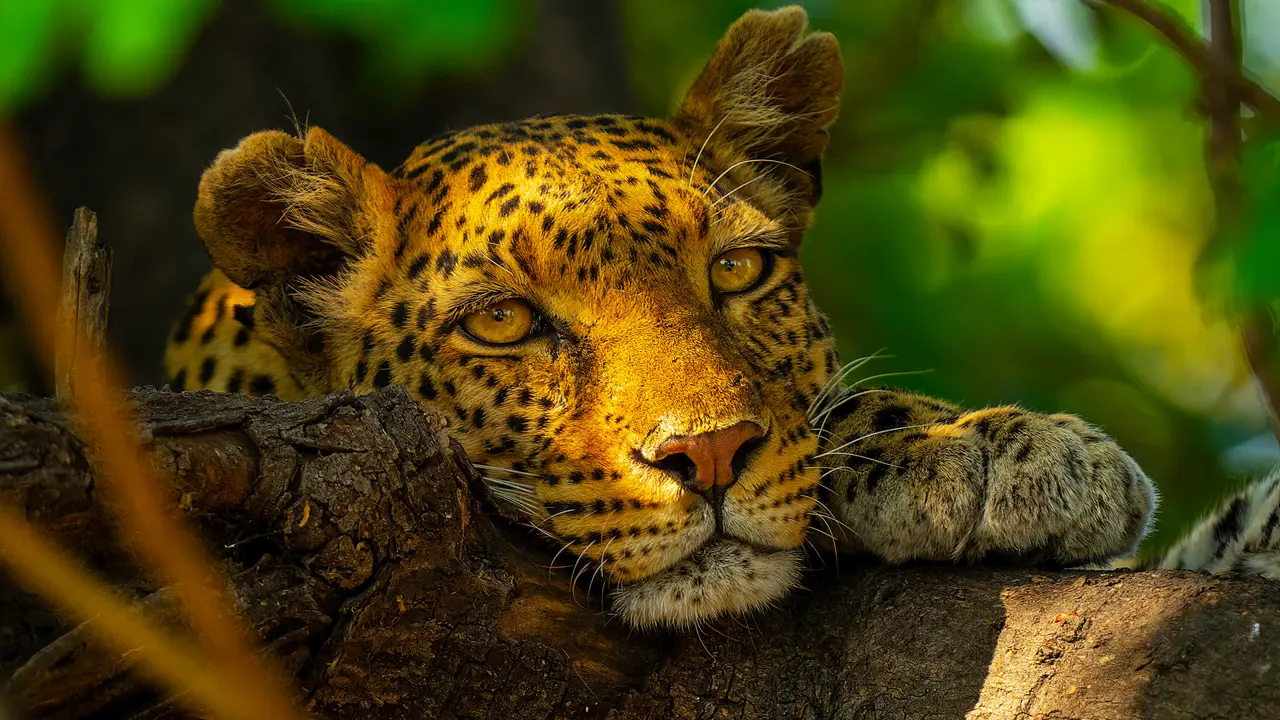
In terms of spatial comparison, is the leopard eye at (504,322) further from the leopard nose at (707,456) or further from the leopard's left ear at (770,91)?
the leopard's left ear at (770,91)

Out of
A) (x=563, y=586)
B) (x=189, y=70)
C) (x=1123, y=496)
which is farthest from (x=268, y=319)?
(x=189, y=70)

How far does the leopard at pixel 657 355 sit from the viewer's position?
3719mm

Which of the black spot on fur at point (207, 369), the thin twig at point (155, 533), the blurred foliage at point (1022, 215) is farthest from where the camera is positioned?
the blurred foliage at point (1022, 215)

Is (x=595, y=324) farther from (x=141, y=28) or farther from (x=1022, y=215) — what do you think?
(x=1022, y=215)

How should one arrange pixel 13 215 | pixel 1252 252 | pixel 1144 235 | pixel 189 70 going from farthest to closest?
pixel 1144 235 < pixel 189 70 < pixel 1252 252 < pixel 13 215

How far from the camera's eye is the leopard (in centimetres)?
372

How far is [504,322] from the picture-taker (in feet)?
13.8

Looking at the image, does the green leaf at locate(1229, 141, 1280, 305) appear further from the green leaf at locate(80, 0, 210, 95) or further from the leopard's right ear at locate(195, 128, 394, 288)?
the leopard's right ear at locate(195, 128, 394, 288)

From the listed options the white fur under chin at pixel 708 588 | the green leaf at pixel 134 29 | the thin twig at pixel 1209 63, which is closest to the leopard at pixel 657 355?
the white fur under chin at pixel 708 588

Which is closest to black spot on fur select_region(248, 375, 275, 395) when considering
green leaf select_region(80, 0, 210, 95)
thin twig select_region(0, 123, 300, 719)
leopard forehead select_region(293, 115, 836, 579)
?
leopard forehead select_region(293, 115, 836, 579)

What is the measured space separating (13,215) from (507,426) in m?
2.48

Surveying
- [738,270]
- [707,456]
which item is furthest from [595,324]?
[738,270]

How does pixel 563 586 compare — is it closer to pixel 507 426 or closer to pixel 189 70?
pixel 507 426

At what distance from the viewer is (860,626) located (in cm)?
365
